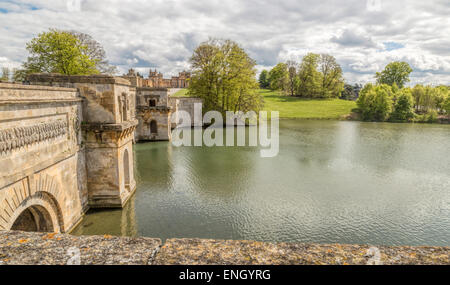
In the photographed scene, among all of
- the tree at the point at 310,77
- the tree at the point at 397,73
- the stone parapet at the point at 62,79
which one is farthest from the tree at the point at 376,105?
the stone parapet at the point at 62,79

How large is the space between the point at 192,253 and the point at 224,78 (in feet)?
121

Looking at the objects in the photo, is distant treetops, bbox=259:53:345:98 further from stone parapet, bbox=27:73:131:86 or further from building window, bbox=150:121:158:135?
stone parapet, bbox=27:73:131:86

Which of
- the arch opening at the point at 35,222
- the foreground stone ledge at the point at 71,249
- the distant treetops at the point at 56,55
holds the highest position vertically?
the distant treetops at the point at 56,55

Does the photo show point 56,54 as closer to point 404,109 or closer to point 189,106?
point 189,106

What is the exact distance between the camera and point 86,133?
11336 millimetres

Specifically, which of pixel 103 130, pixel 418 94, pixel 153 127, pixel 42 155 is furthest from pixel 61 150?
pixel 418 94

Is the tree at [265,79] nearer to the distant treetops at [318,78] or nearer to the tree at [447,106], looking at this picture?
the distant treetops at [318,78]

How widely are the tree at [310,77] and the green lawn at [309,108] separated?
3.71 m

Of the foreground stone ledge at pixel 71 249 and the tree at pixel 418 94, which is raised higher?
the tree at pixel 418 94

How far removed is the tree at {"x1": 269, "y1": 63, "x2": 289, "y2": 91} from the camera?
257 feet

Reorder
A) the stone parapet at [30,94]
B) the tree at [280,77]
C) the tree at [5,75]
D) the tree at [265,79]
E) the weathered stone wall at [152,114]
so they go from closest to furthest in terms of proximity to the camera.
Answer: the stone parapet at [30,94], the tree at [5,75], the weathered stone wall at [152,114], the tree at [280,77], the tree at [265,79]

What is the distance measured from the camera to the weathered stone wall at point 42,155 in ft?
22.6

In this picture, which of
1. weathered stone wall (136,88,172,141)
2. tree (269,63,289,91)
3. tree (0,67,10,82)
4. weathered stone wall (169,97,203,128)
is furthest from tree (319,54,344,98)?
tree (0,67,10,82)
